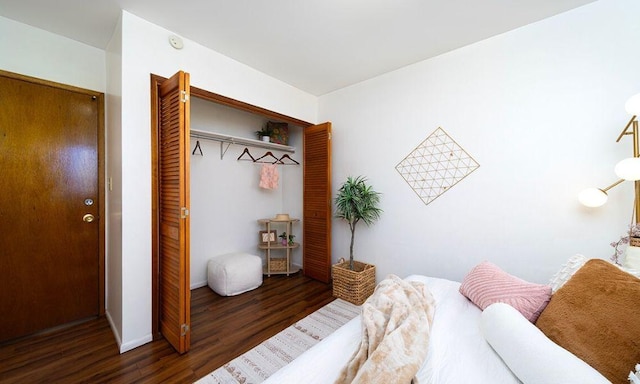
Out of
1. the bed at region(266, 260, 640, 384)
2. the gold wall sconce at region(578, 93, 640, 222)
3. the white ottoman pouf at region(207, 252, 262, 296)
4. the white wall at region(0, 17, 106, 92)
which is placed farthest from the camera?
the white ottoman pouf at region(207, 252, 262, 296)

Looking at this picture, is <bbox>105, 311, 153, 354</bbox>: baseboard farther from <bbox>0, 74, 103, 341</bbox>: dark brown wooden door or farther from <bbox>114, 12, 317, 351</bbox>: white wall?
<bbox>0, 74, 103, 341</bbox>: dark brown wooden door

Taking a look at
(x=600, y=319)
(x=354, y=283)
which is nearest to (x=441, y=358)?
(x=600, y=319)

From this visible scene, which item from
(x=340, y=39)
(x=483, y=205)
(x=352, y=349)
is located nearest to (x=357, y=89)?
(x=340, y=39)

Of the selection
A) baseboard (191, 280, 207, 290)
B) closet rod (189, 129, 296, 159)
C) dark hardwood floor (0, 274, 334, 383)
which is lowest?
dark hardwood floor (0, 274, 334, 383)

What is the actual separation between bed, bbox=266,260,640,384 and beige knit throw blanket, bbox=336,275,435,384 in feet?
0.21

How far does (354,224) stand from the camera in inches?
112

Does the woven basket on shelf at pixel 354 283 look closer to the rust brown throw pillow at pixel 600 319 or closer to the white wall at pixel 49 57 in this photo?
the rust brown throw pillow at pixel 600 319

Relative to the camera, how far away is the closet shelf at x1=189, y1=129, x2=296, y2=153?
282 centimetres

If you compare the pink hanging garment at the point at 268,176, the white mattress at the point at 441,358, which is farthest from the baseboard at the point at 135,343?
the pink hanging garment at the point at 268,176

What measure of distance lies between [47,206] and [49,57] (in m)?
1.33

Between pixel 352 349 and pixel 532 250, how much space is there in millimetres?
1864

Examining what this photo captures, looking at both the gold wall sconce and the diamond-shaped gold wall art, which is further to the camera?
the diamond-shaped gold wall art

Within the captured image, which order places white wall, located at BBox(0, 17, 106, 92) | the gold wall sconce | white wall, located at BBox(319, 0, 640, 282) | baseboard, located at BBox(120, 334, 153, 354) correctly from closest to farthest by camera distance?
the gold wall sconce, white wall, located at BBox(319, 0, 640, 282), baseboard, located at BBox(120, 334, 153, 354), white wall, located at BBox(0, 17, 106, 92)

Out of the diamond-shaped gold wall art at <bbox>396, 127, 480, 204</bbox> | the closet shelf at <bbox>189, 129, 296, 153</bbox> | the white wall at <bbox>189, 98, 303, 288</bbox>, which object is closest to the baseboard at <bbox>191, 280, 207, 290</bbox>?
the white wall at <bbox>189, 98, 303, 288</bbox>
